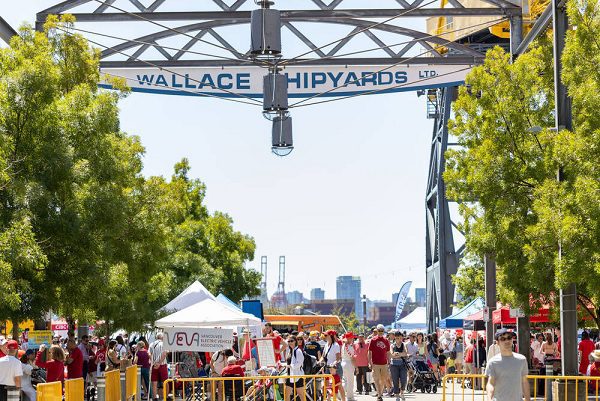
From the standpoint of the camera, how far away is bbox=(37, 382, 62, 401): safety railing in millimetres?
14969

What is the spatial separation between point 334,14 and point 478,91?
4083 mm

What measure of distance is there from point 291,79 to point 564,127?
754cm

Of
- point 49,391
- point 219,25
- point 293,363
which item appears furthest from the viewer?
point 219,25

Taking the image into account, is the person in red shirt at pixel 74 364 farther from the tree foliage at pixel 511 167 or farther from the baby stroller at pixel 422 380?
the baby stroller at pixel 422 380

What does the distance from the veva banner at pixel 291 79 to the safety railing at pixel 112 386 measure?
7.98 meters

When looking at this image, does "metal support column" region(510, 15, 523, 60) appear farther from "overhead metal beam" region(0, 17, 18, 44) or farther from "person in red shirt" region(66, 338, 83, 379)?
"person in red shirt" region(66, 338, 83, 379)

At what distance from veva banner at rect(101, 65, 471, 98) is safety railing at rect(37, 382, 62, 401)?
449 inches

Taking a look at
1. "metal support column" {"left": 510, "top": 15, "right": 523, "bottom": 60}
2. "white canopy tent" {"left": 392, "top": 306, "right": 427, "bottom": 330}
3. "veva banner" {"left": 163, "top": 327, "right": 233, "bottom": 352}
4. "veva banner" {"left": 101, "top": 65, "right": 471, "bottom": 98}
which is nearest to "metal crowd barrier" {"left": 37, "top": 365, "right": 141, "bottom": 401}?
"veva banner" {"left": 163, "top": 327, "right": 233, "bottom": 352}

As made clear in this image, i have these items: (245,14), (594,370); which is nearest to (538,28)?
(245,14)

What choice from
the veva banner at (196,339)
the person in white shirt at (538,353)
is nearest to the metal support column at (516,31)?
the person in white shirt at (538,353)

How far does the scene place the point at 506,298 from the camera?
25812 millimetres

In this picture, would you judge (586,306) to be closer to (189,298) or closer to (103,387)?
(189,298)

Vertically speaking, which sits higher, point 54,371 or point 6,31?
point 6,31

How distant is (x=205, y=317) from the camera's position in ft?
82.2
